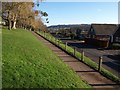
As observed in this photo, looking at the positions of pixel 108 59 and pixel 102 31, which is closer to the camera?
pixel 108 59

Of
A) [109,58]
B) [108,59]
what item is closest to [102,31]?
[109,58]

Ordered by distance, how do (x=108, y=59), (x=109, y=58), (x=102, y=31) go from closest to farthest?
(x=108, y=59), (x=109, y=58), (x=102, y=31)

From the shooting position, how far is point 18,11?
46.5 m

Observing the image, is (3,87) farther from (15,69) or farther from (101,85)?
(101,85)

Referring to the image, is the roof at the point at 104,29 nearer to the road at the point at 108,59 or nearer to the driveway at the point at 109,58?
the driveway at the point at 109,58

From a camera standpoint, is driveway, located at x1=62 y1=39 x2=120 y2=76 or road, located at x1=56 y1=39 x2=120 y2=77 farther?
driveway, located at x1=62 y1=39 x2=120 y2=76

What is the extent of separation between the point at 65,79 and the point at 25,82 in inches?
95.0

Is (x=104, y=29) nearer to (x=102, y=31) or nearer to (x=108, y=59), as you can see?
(x=102, y=31)

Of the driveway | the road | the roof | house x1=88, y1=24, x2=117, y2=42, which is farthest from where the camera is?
the roof

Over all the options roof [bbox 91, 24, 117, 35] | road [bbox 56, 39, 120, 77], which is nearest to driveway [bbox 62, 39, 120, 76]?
road [bbox 56, 39, 120, 77]

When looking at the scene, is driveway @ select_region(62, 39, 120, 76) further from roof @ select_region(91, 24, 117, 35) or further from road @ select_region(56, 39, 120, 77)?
roof @ select_region(91, 24, 117, 35)

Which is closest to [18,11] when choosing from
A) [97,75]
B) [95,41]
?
[95,41]

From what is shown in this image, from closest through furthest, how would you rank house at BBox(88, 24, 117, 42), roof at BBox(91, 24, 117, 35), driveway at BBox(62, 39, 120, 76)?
driveway at BBox(62, 39, 120, 76) → house at BBox(88, 24, 117, 42) → roof at BBox(91, 24, 117, 35)

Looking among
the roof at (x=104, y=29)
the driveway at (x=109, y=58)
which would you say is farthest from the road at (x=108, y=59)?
the roof at (x=104, y=29)
